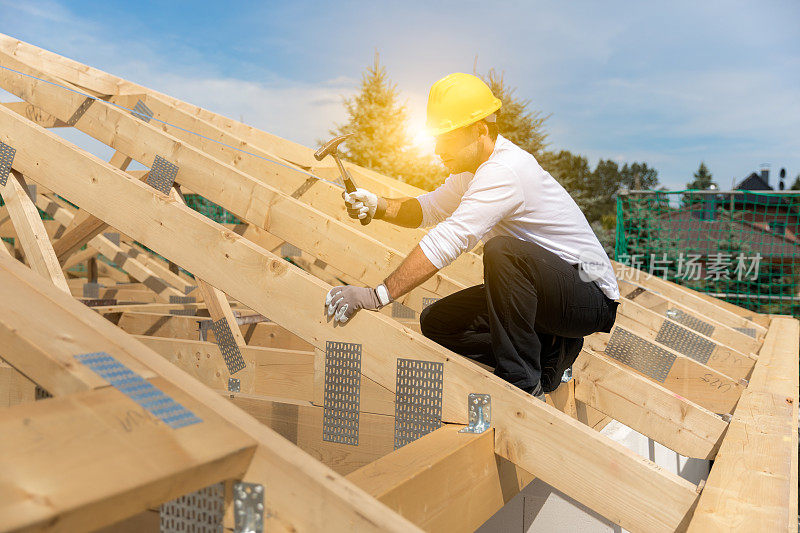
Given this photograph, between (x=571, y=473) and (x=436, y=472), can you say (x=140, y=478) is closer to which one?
(x=436, y=472)

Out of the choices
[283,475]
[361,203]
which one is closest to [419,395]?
[361,203]

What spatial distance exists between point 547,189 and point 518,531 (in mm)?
1679

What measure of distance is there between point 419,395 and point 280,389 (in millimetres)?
1164

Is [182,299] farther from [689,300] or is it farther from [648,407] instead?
[689,300]

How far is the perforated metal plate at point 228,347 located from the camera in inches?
134

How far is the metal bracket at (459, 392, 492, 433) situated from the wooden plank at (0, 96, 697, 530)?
0.03 metres

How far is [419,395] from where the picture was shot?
8.02 ft

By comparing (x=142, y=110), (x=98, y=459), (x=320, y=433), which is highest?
(x=142, y=110)

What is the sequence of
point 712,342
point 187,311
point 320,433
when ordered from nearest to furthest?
point 320,433, point 712,342, point 187,311

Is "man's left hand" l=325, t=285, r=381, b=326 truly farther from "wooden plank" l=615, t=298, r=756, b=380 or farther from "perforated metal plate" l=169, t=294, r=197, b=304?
"perforated metal plate" l=169, t=294, r=197, b=304

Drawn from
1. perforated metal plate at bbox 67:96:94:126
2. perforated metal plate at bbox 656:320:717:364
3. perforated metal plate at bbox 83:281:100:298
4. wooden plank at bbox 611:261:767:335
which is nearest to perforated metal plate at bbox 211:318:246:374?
perforated metal plate at bbox 67:96:94:126

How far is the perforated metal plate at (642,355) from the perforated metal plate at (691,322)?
181 centimetres

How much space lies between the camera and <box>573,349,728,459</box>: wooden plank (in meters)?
2.87

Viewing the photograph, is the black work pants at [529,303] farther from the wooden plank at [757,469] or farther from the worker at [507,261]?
the wooden plank at [757,469]
